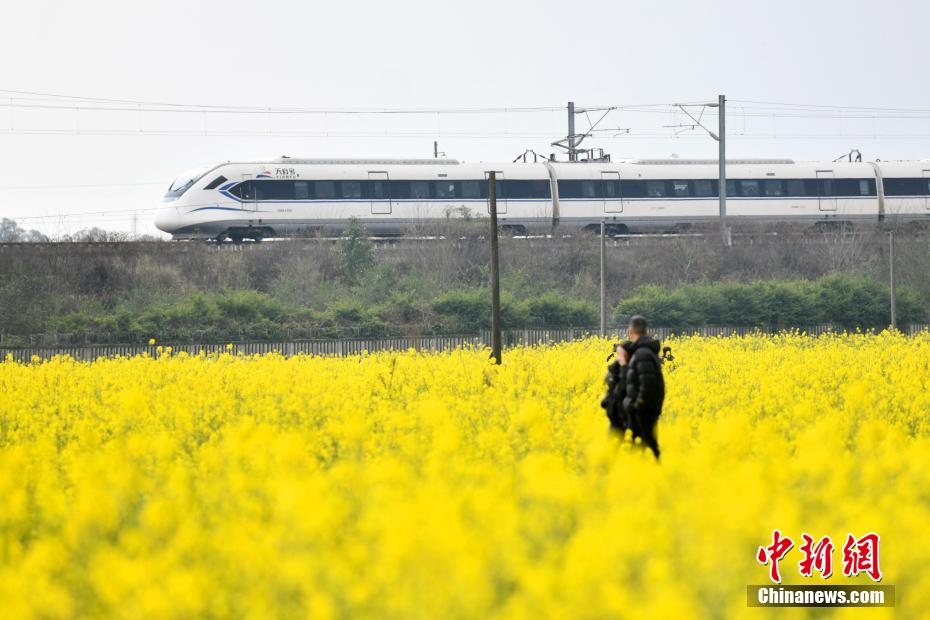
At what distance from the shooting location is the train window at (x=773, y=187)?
3500cm

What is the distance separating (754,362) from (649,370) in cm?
1040

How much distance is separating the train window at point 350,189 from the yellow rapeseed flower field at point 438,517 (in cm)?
2082

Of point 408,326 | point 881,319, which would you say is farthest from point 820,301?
point 408,326

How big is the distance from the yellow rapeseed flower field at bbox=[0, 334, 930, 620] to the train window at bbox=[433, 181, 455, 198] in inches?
858

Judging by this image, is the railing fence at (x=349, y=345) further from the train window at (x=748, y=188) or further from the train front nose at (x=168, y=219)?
the train window at (x=748, y=188)

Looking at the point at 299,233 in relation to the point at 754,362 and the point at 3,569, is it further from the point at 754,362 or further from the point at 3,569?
the point at 3,569

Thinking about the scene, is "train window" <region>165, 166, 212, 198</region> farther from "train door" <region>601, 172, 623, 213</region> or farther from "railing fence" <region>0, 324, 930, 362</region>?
"train door" <region>601, 172, 623, 213</region>

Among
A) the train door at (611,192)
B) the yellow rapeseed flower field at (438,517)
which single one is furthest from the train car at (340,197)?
the yellow rapeseed flower field at (438,517)

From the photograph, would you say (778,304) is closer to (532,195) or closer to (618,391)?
(532,195)

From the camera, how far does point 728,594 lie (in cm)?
475

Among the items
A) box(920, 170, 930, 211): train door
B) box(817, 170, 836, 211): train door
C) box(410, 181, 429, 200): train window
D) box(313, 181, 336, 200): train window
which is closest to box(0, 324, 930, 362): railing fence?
box(410, 181, 429, 200): train window

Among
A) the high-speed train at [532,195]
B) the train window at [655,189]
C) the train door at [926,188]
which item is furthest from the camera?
the train door at [926,188]

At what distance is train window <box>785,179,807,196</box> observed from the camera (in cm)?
3503

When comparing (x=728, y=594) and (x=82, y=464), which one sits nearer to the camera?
(x=728, y=594)
